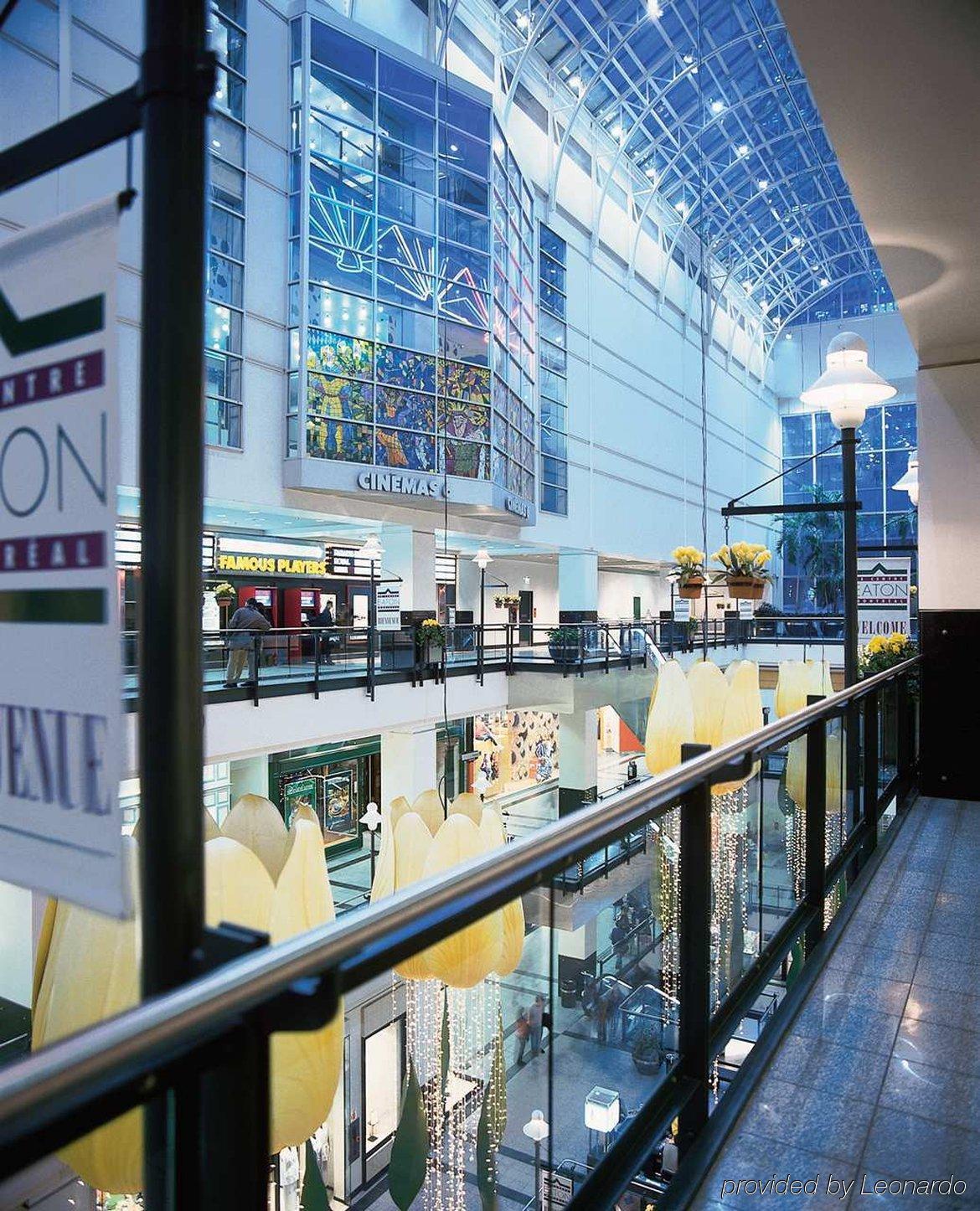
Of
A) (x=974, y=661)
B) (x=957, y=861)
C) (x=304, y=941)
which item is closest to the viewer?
(x=304, y=941)

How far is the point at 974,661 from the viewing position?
7164mm

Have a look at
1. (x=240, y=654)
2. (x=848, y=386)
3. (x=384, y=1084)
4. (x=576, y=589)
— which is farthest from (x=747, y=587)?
(x=576, y=589)

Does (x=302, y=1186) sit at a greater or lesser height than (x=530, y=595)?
lesser

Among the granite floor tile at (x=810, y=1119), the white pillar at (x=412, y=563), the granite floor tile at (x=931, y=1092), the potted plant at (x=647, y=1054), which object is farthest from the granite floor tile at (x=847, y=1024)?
the white pillar at (x=412, y=563)

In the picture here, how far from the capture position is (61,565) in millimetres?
1005

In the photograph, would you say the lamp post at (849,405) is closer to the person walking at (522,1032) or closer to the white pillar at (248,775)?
the person walking at (522,1032)

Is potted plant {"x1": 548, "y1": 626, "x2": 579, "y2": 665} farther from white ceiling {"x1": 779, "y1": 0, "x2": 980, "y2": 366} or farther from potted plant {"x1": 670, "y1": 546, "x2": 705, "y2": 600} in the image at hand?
white ceiling {"x1": 779, "y1": 0, "x2": 980, "y2": 366}

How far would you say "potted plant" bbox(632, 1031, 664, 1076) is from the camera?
2.14 meters

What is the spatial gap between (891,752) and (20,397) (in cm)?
624

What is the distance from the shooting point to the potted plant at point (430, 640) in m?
14.4

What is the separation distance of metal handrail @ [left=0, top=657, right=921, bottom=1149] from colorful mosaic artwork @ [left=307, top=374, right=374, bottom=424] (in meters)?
13.7

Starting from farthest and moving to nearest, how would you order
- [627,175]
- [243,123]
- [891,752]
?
[627,175] < [243,123] < [891,752]

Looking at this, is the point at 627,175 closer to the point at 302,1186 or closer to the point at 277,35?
the point at 277,35

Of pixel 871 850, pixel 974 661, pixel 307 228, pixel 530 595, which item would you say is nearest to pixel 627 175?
pixel 530 595
